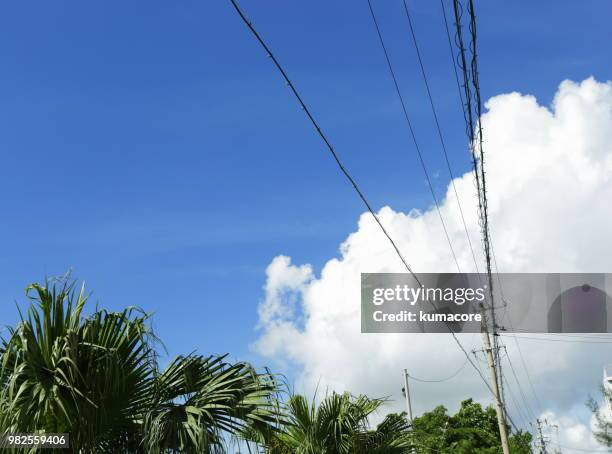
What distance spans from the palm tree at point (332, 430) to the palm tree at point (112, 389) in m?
3.62

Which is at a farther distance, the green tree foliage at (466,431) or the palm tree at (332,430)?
the green tree foliage at (466,431)

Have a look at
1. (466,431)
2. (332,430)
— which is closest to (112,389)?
(332,430)

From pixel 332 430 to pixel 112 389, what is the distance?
5.38 m

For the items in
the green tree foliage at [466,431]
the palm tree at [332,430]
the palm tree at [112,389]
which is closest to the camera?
the palm tree at [112,389]

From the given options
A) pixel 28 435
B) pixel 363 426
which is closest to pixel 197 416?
pixel 28 435

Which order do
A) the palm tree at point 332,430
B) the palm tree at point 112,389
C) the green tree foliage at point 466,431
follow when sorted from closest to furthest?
the palm tree at point 112,389 → the palm tree at point 332,430 → the green tree foliage at point 466,431

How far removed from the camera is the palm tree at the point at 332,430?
38.4 feet

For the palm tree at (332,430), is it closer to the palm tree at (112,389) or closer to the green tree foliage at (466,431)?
the palm tree at (112,389)

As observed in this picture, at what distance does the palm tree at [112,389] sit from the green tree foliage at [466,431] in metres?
38.6

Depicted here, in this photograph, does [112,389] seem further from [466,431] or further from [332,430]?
[466,431]

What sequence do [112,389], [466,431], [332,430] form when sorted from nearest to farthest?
[112,389] < [332,430] < [466,431]

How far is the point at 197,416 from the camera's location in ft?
25.3

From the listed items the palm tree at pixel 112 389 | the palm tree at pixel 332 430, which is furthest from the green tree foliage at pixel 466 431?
the palm tree at pixel 112 389

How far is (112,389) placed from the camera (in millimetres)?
7477
